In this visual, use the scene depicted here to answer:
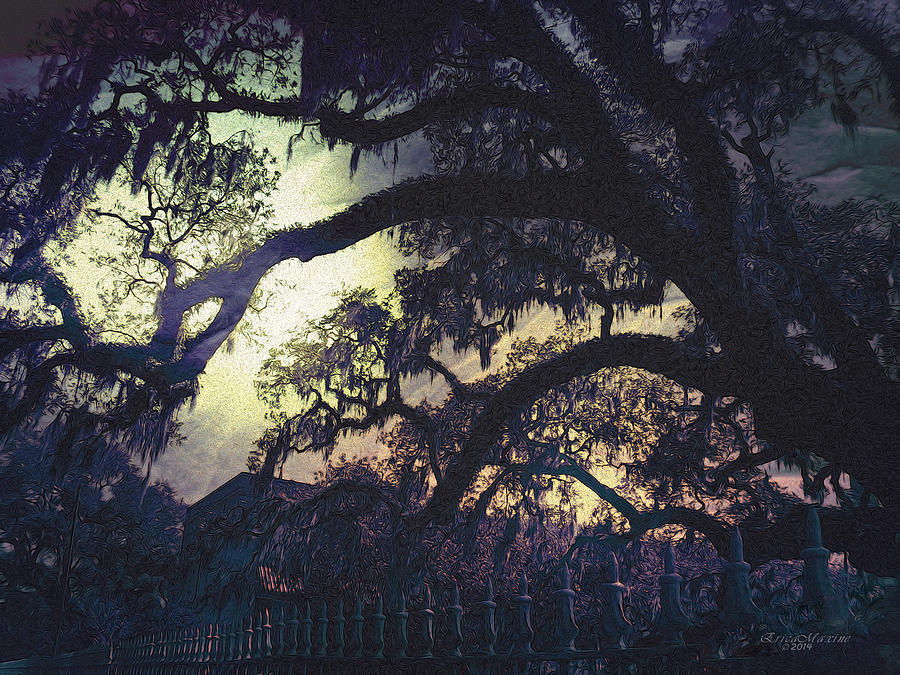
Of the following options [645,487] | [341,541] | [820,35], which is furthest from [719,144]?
[341,541]

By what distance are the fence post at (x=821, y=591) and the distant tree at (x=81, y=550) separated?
7.07 ft

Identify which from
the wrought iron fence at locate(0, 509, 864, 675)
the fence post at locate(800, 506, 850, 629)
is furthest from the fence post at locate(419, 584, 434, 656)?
the fence post at locate(800, 506, 850, 629)

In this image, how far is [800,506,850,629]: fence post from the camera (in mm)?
1942

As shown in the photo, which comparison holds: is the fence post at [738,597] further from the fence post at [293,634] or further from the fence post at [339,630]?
the fence post at [293,634]

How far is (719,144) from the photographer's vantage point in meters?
2.83

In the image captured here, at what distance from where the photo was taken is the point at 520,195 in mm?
2953

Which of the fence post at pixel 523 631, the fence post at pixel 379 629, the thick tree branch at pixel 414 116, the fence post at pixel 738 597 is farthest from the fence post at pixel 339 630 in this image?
the thick tree branch at pixel 414 116

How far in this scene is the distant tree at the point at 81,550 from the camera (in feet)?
8.68

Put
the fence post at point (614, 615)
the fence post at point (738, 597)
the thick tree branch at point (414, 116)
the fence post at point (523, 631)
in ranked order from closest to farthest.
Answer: the fence post at point (738, 597) < the fence post at point (614, 615) < the fence post at point (523, 631) < the thick tree branch at point (414, 116)

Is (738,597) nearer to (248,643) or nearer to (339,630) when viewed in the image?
(339,630)

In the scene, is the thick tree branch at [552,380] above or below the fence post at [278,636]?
above

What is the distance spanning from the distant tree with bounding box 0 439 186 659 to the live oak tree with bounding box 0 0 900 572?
7.5 inches

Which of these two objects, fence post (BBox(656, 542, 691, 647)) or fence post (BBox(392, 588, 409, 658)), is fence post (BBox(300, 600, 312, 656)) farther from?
fence post (BBox(656, 542, 691, 647))

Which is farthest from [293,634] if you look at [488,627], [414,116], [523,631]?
[414,116]
